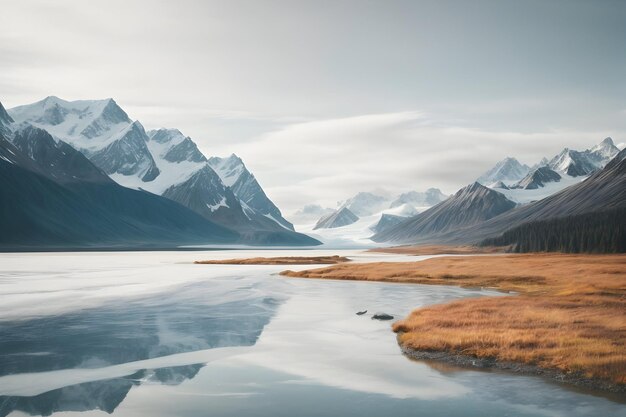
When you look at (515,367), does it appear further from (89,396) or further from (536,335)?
(89,396)

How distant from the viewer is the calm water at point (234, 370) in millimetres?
23938

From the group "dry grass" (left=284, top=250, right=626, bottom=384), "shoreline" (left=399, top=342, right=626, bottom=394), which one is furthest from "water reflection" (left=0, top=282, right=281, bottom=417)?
"dry grass" (left=284, top=250, right=626, bottom=384)

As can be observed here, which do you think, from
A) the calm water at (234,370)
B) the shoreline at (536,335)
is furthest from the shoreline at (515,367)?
the calm water at (234,370)

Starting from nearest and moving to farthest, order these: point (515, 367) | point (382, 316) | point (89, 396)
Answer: point (89, 396), point (515, 367), point (382, 316)

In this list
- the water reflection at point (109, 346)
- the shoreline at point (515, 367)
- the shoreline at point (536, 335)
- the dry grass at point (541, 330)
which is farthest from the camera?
the dry grass at point (541, 330)

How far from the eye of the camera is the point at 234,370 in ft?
101

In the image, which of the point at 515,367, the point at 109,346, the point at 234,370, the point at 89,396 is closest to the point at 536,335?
the point at 515,367

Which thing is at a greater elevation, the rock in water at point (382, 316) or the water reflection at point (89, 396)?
the rock in water at point (382, 316)

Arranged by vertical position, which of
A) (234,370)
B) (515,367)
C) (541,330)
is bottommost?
(234,370)

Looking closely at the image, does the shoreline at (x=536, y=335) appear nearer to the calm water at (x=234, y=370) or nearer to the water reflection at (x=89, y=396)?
the calm water at (x=234, y=370)

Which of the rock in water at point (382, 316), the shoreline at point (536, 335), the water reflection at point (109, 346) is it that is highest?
the shoreline at point (536, 335)

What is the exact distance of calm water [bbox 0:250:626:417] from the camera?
23938mm

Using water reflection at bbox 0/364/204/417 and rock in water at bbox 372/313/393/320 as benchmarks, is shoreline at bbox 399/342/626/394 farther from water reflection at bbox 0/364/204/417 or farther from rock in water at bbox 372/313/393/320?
water reflection at bbox 0/364/204/417

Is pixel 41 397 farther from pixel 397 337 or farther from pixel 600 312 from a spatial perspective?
pixel 600 312
